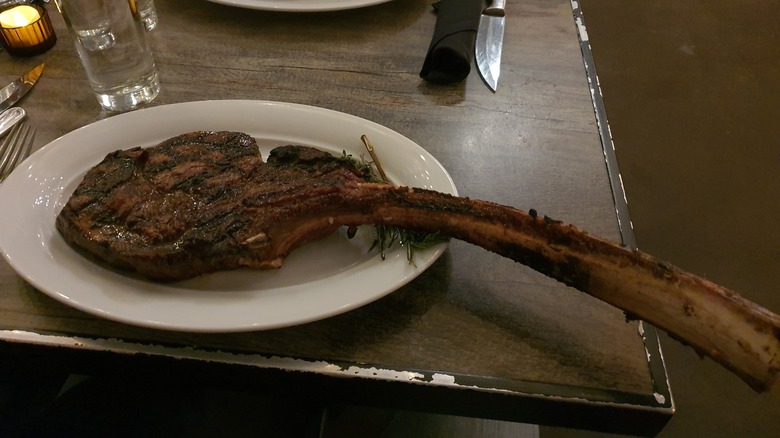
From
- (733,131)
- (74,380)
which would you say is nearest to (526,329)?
(74,380)

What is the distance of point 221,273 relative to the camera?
85 centimetres

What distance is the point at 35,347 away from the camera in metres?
0.80

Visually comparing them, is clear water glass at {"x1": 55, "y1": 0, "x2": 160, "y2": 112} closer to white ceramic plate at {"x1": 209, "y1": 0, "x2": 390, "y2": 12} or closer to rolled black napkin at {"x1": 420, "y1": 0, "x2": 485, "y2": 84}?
white ceramic plate at {"x1": 209, "y1": 0, "x2": 390, "y2": 12}

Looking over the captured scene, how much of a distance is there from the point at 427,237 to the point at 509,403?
0.82ft

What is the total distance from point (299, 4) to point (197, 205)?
30.6 inches

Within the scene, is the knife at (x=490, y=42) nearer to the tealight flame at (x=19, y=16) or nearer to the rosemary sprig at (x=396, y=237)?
the rosemary sprig at (x=396, y=237)

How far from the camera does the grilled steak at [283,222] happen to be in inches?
27.3

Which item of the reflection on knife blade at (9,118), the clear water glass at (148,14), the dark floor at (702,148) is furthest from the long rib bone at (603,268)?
the dark floor at (702,148)

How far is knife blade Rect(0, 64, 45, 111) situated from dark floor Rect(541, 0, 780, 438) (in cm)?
154

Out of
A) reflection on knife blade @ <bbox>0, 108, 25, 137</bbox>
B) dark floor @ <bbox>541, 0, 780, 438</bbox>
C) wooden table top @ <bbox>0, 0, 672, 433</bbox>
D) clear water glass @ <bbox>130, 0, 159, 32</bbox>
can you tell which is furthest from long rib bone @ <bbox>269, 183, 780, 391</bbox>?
dark floor @ <bbox>541, 0, 780, 438</bbox>

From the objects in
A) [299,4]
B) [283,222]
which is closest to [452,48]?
[299,4]

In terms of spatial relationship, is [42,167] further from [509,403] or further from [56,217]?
[509,403]

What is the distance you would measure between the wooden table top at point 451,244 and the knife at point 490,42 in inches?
1.1

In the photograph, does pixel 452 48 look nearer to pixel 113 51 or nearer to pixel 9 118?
pixel 113 51
